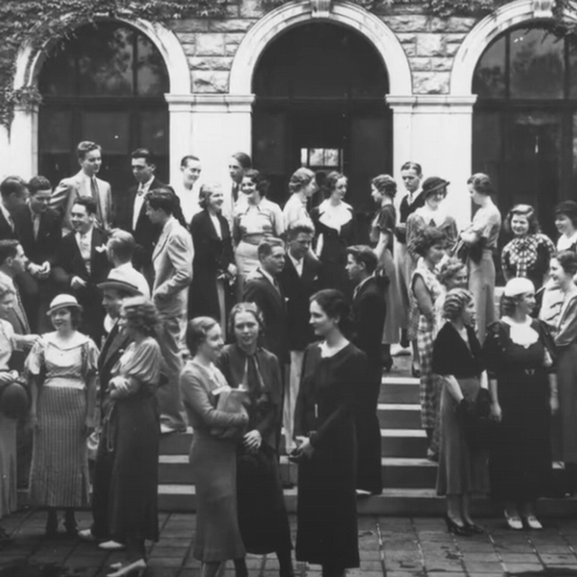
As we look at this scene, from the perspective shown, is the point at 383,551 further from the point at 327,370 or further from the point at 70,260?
the point at 70,260

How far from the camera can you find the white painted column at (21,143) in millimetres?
17047

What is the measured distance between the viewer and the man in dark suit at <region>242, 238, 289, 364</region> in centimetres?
1032

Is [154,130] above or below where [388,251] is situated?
above

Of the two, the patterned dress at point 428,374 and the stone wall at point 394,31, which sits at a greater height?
the stone wall at point 394,31

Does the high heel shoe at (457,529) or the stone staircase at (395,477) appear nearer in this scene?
the high heel shoe at (457,529)

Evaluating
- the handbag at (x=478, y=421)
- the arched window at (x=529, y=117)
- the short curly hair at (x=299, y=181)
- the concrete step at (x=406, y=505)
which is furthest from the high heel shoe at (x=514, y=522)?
the arched window at (x=529, y=117)

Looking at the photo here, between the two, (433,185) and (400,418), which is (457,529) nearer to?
(400,418)

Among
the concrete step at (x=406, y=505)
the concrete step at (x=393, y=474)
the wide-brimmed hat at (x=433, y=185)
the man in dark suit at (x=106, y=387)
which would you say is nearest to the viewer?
the man in dark suit at (x=106, y=387)

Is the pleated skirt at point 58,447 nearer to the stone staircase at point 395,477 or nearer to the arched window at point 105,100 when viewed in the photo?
the stone staircase at point 395,477

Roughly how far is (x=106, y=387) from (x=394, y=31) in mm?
8700

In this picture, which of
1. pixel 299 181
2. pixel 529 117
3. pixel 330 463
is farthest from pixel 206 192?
pixel 529 117

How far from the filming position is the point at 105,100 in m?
17.2

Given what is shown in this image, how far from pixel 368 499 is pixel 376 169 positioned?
24.7 ft

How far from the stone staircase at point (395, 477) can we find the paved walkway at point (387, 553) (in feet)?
0.50
